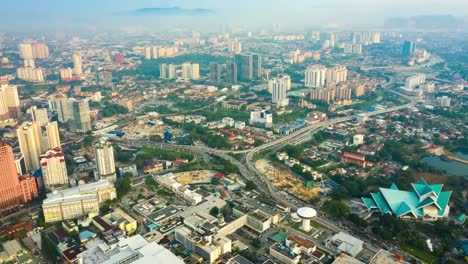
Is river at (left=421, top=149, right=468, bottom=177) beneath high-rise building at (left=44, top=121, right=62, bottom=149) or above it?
beneath

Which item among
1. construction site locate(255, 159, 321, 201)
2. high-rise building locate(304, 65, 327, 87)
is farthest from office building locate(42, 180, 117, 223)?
high-rise building locate(304, 65, 327, 87)

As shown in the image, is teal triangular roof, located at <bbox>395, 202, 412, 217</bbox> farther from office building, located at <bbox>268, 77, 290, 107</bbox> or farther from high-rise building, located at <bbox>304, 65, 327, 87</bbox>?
high-rise building, located at <bbox>304, 65, 327, 87</bbox>

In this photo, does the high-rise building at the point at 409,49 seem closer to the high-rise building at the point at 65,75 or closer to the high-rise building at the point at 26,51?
the high-rise building at the point at 65,75

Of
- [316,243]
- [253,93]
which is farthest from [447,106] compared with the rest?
[316,243]

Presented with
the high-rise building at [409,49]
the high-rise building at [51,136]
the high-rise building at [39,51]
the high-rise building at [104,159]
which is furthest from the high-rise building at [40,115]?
the high-rise building at [409,49]

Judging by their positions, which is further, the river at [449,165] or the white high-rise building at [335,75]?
the white high-rise building at [335,75]

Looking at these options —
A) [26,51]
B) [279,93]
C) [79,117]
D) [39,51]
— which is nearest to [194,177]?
[79,117]
